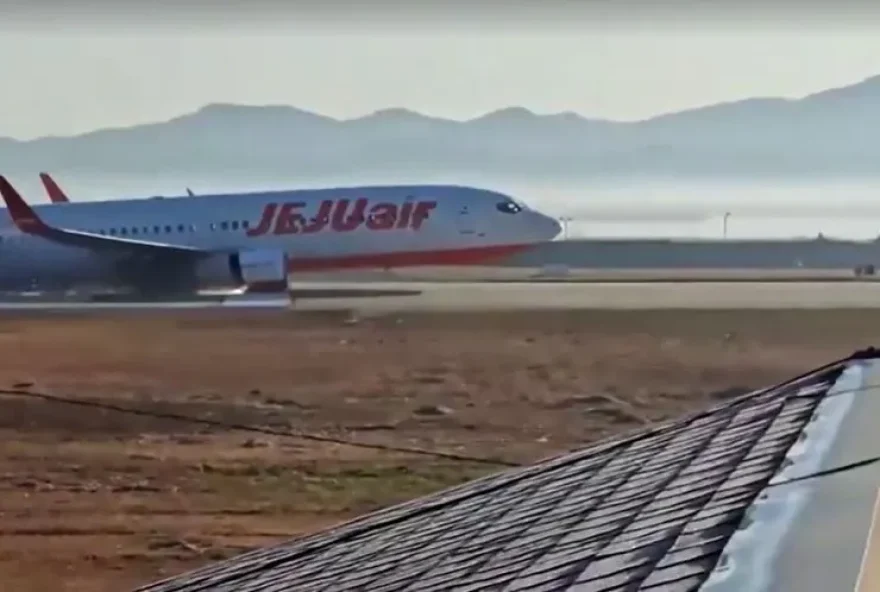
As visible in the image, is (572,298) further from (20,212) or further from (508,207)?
(20,212)

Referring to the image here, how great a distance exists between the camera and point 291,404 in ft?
63.9

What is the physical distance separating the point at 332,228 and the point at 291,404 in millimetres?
15875

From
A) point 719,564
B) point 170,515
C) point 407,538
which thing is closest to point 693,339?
point 170,515

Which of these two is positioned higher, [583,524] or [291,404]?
[583,524]

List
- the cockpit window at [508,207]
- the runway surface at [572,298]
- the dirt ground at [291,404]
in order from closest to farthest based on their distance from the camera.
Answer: the dirt ground at [291,404] < the runway surface at [572,298] < the cockpit window at [508,207]

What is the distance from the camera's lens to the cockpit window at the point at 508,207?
3578cm

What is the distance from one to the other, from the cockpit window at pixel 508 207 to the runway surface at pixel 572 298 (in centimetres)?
210

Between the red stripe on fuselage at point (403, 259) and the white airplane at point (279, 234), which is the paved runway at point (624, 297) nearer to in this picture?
the red stripe on fuselage at point (403, 259)

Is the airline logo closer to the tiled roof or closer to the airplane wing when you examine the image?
the airplane wing

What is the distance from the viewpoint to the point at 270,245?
35.2 m

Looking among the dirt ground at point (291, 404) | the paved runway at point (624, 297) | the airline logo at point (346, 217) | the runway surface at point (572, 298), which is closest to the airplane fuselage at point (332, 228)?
the airline logo at point (346, 217)

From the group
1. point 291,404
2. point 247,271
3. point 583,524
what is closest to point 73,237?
point 247,271

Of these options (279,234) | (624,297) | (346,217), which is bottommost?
(624,297)

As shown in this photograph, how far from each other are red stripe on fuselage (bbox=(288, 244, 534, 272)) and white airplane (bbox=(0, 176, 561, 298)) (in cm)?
2
